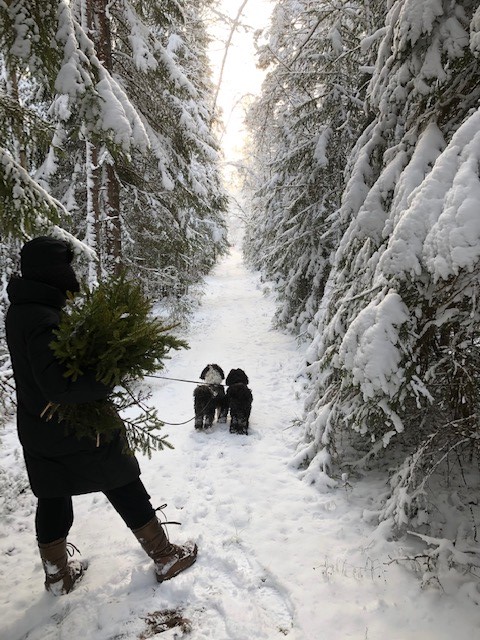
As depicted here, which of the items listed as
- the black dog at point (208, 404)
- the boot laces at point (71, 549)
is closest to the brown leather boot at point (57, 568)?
the boot laces at point (71, 549)

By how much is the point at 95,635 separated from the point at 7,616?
763 mm

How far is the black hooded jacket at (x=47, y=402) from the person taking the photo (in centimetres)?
228

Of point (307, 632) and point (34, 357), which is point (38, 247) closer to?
point (34, 357)

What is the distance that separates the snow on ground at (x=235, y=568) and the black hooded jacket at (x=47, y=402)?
973 millimetres

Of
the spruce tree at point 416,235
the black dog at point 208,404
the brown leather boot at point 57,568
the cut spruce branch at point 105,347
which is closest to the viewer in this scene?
the cut spruce branch at point 105,347

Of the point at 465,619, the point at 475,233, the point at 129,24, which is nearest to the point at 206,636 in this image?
the point at 465,619

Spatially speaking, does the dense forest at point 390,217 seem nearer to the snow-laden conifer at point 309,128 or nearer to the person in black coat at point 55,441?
the snow-laden conifer at point 309,128

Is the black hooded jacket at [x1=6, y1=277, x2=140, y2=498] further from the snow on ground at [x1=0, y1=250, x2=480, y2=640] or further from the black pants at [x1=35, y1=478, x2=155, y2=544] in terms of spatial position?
the snow on ground at [x1=0, y1=250, x2=480, y2=640]

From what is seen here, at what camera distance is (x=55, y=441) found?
252cm

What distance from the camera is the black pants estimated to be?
2723 mm

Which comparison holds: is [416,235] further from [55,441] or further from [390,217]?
[55,441]

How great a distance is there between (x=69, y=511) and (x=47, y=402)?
1.01m

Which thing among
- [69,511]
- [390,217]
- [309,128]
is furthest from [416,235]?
[309,128]

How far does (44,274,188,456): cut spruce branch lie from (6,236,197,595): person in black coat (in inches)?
3.6
